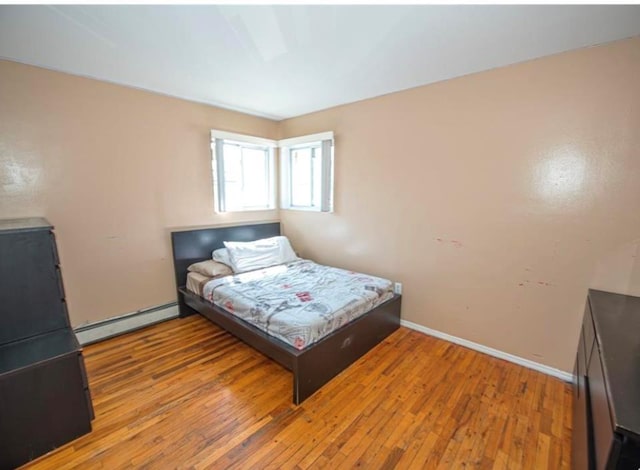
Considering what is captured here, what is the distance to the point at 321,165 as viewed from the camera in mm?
3449

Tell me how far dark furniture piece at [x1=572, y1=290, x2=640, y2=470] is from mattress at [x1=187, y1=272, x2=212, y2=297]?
2.87 m

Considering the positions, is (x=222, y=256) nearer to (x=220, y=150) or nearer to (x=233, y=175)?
(x=233, y=175)

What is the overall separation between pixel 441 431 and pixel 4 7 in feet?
11.2

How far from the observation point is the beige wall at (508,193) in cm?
189

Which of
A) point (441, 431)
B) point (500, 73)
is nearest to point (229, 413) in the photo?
point (441, 431)

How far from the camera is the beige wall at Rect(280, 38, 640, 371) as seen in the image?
189cm

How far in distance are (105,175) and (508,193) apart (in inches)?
139

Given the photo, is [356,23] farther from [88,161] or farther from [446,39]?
[88,161]

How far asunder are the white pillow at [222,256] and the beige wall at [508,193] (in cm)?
154

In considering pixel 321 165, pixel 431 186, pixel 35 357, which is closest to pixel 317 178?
pixel 321 165

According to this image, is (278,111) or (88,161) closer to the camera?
(88,161)

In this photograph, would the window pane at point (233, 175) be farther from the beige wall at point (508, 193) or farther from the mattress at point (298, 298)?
the beige wall at point (508, 193)

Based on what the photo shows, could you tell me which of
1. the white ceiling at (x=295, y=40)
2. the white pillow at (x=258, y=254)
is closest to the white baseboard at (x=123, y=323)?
the white pillow at (x=258, y=254)

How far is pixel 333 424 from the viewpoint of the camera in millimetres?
1731
